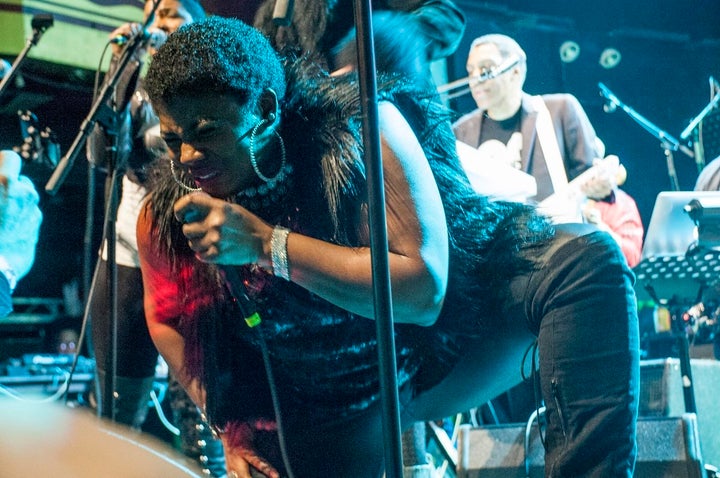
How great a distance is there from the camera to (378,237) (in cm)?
130

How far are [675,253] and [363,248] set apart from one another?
1917 mm

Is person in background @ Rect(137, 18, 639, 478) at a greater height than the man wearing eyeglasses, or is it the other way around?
the man wearing eyeglasses

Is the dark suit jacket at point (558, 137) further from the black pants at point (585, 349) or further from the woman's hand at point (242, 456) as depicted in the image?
the woman's hand at point (242, 456)

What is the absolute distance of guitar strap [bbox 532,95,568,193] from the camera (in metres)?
4.37

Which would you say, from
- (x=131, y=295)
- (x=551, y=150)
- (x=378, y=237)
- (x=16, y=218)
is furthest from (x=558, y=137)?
(x=378, y=237)

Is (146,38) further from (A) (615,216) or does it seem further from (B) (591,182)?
(A) (615,216)

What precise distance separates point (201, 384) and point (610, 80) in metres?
6.75

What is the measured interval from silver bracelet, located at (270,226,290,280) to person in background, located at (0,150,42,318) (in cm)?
101

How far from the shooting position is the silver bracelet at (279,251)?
1597 millimetres

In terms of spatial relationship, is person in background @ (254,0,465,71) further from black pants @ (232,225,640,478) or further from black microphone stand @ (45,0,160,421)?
black pants @ (232,225,640,478)

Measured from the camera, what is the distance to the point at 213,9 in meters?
3.92

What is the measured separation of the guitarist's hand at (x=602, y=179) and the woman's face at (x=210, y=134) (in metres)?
3.21

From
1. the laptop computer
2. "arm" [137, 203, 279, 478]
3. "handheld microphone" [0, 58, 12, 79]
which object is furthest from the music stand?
"handheld microphone" [0, 58, 12, 79]

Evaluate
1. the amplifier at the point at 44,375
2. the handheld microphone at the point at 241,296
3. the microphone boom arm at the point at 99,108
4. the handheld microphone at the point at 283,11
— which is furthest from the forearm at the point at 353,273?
the amplifier at the point at 44,375
